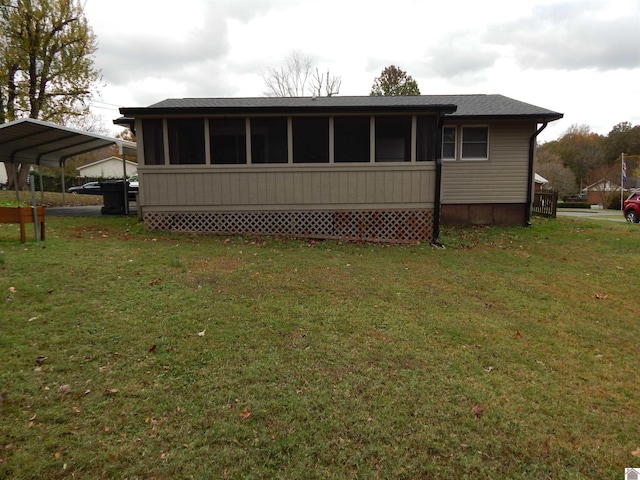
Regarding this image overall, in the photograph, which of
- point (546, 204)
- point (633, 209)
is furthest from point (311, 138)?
point (633, 209)

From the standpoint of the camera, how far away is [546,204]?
1438 cm

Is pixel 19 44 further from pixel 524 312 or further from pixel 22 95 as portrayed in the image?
pixel 524 312

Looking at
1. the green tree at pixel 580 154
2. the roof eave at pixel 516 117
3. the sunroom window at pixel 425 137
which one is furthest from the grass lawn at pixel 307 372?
the green tree at pixel 580 154

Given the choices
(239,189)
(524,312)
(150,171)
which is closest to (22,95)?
(150,171)

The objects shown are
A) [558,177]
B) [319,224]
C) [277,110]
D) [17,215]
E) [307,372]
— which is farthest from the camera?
[558,177]

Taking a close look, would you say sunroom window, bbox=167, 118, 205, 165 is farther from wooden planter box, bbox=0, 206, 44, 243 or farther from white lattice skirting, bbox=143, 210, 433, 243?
wooden planter box, bbox=0, 206, 44, 243

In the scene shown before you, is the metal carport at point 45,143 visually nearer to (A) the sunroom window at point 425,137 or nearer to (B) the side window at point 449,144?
(A) the sunroom window at point 425,137

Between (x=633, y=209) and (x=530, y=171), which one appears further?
(x=633, y=209)

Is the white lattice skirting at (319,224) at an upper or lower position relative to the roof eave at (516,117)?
lower

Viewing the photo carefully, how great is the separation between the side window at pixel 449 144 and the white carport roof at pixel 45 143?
950 centimetres

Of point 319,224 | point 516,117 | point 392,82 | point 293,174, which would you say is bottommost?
point 319,224

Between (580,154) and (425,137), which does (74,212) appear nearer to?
(425,137)

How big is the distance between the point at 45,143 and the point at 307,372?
42.9 ft

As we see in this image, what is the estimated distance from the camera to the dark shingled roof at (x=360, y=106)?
833 cm
